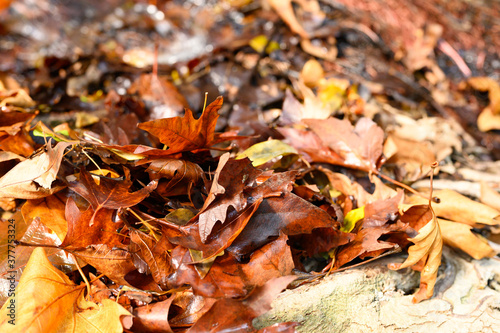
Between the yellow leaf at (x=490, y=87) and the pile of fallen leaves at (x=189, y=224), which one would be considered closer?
the pile of fallen leaves at (x=189, y=224)

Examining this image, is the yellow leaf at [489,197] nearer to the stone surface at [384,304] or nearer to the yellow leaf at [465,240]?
the yellow leaf at [465,240]

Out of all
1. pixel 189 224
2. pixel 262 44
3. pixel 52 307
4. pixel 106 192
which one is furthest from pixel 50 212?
pixel 262 44

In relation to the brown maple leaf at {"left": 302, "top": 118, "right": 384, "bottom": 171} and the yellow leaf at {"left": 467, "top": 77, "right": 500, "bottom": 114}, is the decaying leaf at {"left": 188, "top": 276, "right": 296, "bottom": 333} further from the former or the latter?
the yellow leaf at {"left": 467, "top": 77, "right": 500, "bottom": 114}

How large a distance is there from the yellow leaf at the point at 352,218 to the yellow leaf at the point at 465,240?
1.23ft

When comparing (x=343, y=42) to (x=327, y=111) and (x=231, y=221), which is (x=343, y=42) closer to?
(x=327, y=111)

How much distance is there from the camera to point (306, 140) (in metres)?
1.59

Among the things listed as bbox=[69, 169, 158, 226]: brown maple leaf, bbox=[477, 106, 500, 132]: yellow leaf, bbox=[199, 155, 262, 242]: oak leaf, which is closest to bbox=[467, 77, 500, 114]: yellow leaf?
bbox=[477, 106, 500, 132]: yellow leaf

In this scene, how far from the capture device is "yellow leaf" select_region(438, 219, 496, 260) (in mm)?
1361

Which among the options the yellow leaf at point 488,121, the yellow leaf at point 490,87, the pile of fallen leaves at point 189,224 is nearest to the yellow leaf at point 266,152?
the pile of fallen leaves at point 189,224

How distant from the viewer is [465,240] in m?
1.38

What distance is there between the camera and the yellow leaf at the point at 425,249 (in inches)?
44.8

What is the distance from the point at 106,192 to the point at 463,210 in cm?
139

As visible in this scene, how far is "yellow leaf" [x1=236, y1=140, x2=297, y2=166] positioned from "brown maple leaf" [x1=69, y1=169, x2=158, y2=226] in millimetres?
418

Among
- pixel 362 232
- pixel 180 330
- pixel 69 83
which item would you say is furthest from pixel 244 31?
pixel 180 330
